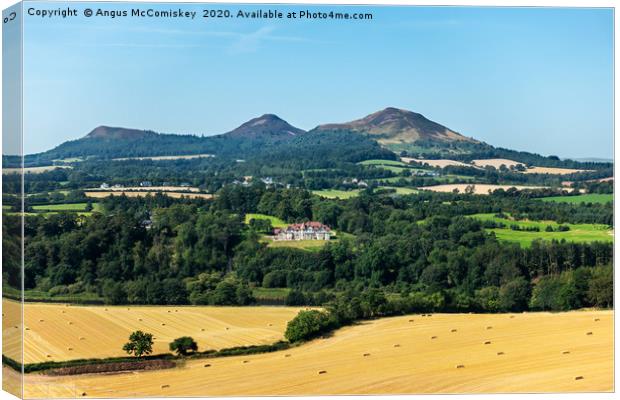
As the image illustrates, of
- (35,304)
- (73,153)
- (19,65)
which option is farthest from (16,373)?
(19,65)

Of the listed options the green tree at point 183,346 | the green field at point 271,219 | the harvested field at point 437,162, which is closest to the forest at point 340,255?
the green field at point 271,219

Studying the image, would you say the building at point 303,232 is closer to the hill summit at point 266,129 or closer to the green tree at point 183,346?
the hill summit at point 266,129

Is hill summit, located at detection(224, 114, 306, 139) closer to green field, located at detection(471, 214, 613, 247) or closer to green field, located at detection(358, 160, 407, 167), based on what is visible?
green field, located at detection(358, 160, 407, 167)

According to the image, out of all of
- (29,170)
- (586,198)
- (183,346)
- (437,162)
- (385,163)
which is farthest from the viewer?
(385,163)

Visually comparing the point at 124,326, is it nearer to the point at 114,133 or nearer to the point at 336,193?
the point at 114,133

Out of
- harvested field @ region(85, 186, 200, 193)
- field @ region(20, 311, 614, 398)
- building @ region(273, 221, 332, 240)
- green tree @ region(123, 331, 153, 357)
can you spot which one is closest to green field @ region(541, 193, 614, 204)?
field @ region(20, 311, 614, 398)

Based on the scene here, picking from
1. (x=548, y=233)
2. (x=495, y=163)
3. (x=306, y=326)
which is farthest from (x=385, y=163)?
(x=306, y=326)

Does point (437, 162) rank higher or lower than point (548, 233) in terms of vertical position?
higher
